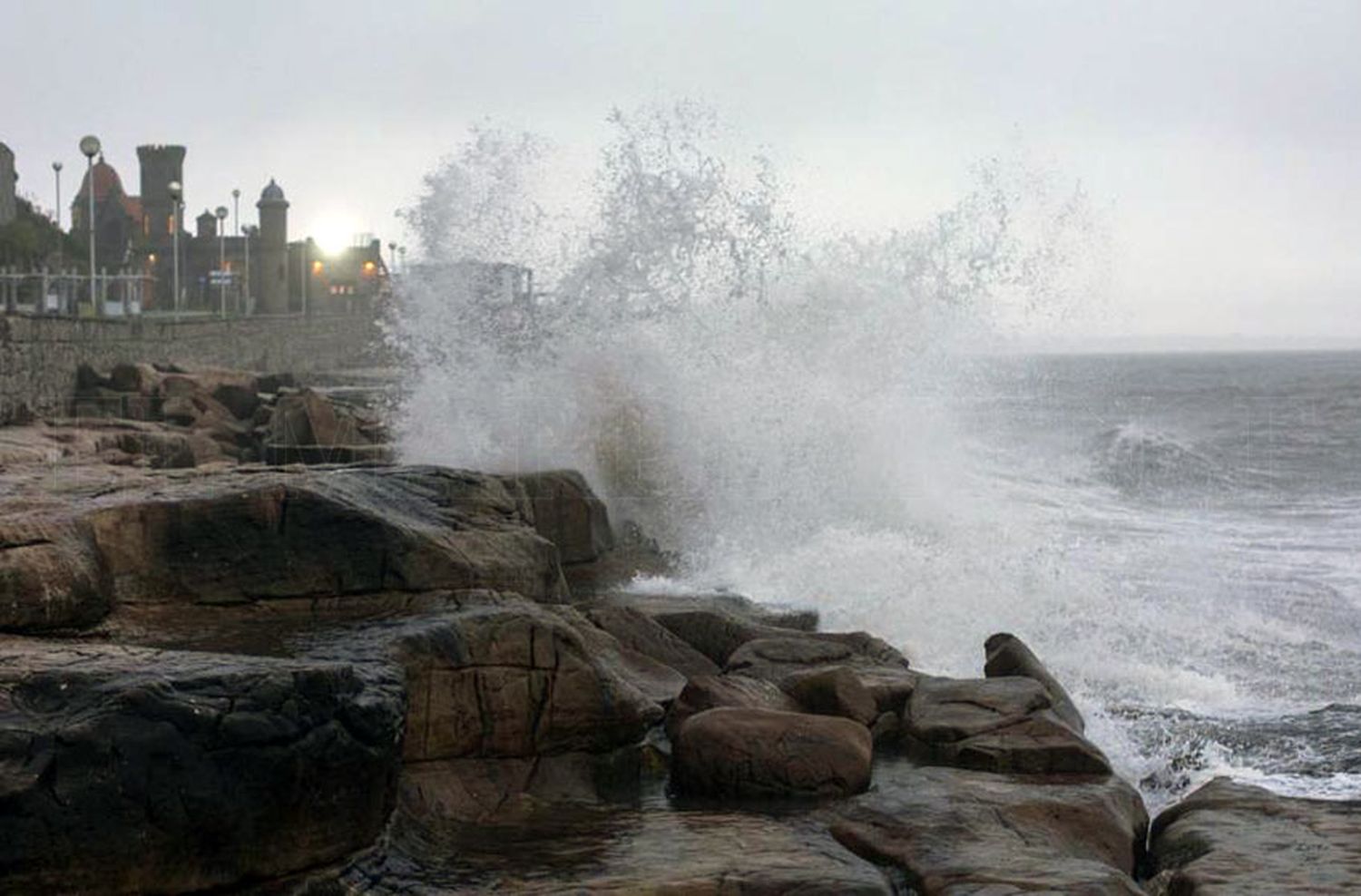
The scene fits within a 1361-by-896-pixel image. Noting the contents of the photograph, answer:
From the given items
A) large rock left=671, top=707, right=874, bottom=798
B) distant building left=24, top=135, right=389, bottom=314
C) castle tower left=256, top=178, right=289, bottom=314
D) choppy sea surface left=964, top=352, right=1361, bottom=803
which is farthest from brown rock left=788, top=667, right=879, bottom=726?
castle tower left=256, top=178, right=289, bottom=314

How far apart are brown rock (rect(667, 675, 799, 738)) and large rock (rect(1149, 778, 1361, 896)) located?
1674 mm

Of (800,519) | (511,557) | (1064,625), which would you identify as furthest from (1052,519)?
(511,557)

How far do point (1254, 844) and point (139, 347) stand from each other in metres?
22.5

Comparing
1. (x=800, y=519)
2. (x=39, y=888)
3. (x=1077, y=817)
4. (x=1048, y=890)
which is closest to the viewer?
(x=39, y=888)

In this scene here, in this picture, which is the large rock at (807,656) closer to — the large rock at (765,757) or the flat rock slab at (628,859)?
the large rock at (765,757)

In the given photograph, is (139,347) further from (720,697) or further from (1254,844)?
(1254,844)

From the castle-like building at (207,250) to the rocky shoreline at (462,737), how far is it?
1882 inches

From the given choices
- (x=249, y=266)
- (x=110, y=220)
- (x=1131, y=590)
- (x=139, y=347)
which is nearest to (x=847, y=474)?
(x=1131, y=590)

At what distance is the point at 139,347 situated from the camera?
2662cm

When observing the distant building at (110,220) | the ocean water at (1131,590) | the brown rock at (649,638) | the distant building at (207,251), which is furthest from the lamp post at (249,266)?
the brown rock at (649,638)

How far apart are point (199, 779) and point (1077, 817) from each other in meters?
3.22

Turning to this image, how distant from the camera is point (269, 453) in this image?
1491 centimetres

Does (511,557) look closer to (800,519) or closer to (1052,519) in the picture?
(800,519)

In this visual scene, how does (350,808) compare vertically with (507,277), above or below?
below
